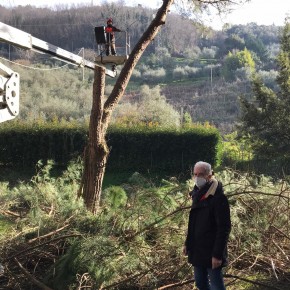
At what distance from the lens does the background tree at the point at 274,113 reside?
14609 millimetres

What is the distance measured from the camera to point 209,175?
350cm

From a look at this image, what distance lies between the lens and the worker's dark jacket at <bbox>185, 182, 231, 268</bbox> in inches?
129

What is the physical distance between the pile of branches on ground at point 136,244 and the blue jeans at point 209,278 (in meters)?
0.53

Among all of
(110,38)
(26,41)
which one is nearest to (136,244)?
(26,41)

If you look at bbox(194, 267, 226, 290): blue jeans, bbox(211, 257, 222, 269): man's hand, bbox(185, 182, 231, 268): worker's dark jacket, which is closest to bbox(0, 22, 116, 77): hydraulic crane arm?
bbox(185, 182, 231, 268): worker's dark jacket

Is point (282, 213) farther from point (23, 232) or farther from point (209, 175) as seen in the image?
point (23, 232)

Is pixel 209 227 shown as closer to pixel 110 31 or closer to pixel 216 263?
pixel 216 263

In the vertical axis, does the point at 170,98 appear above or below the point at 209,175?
below

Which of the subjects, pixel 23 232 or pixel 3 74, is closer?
pixel 3 74

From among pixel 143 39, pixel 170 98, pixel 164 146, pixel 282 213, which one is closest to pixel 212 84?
pixel 170 98

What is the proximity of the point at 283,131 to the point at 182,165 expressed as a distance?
4299 mm

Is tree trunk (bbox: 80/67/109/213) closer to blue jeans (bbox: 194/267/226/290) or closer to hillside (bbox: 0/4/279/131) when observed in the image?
hillside (bbox: 0/4/279/131)

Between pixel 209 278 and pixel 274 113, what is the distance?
1203 centimetres

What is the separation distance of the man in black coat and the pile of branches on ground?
2.66ft
